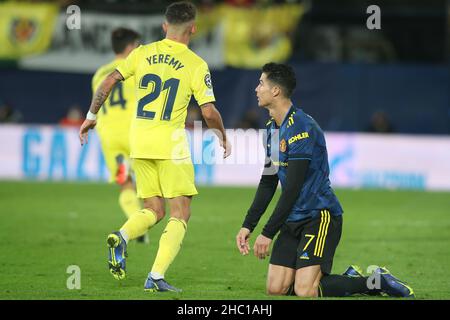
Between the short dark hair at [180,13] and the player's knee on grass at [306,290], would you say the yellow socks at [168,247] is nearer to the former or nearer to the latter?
the player's knee on grass at [306,290]

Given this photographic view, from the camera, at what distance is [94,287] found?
26.9ft

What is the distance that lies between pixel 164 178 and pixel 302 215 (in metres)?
1.24

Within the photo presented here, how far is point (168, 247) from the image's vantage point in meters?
7.93

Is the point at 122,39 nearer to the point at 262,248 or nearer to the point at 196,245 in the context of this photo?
the point at 196,245

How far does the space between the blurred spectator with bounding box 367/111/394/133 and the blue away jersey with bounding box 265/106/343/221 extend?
1375 centimetres

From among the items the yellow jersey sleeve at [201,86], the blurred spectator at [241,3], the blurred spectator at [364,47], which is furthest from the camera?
the blurred spectator at [364,47]

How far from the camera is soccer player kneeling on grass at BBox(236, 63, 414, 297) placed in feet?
25.5

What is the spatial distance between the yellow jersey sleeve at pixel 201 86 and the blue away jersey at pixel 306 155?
595 mm

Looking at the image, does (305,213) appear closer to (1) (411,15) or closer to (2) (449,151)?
(2) (449,151)

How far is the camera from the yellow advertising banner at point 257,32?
22156 millimetres

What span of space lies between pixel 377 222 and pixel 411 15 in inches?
470

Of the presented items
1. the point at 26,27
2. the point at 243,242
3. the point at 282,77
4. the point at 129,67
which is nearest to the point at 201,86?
the point at 129,67

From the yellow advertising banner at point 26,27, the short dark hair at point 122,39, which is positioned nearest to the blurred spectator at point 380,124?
the yellow advertising banner at point 26,27

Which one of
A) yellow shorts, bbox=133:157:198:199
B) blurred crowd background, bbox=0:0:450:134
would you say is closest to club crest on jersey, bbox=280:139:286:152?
yellow shorts, bbox=133:157:198:199
